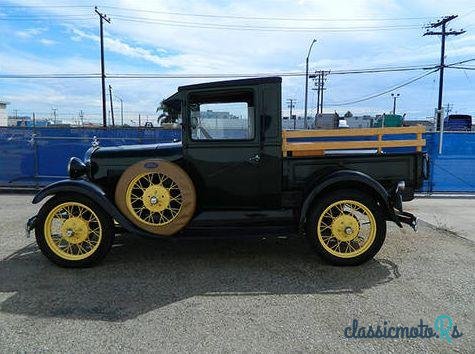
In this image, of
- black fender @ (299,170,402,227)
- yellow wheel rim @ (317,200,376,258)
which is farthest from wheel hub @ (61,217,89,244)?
yellow wheel rim @ (317,200,376,258)

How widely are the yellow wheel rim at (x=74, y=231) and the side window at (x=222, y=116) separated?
154 cm

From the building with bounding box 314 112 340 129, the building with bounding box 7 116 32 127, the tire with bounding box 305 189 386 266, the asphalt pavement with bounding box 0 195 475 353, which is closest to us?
the asphalt pavement with bounding box 0 195 475 353

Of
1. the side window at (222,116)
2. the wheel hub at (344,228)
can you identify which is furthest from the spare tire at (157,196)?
the wheel hub at (344,228)

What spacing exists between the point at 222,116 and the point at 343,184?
1.64 m

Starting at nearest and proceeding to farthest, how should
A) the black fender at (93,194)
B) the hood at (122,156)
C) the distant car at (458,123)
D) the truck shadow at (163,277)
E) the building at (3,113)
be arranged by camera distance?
the truck shadow at (163,277) < the black fender at (93,194) < the hood at (122,156) < the distant car at (458,123) < the building at (3,113)

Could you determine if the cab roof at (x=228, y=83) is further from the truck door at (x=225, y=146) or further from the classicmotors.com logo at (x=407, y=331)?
the classicmotors.com logo at (x=407, y=331)

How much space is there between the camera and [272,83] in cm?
505

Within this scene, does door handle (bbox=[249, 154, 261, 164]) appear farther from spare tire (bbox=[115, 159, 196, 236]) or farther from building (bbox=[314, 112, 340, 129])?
building (bbox=[314, 112, 340, 129])

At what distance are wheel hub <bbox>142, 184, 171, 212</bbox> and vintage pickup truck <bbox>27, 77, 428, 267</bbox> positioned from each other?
0.01 metres

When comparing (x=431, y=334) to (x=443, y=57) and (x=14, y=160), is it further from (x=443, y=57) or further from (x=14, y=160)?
(x=443, y=57)

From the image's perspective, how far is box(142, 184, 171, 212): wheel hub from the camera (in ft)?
16.4

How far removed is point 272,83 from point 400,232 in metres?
3.23

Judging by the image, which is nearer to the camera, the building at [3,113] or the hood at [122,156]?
the hood at [122,156]

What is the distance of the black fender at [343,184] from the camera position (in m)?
4.90
